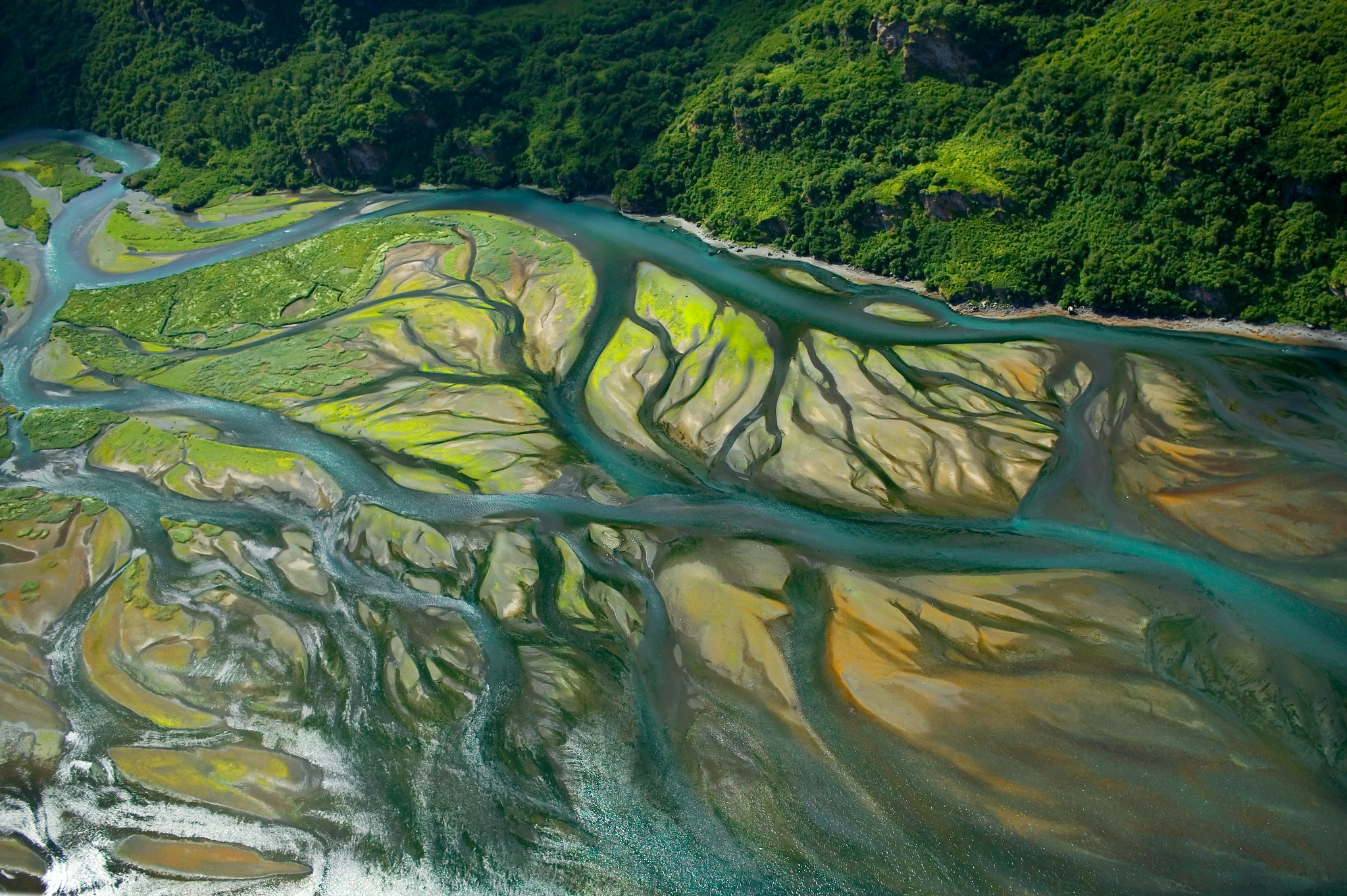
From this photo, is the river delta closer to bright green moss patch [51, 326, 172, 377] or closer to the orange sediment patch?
the orange sediment patch

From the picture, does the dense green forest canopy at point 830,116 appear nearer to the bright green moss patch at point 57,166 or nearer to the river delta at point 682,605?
the river delta at point 682,605

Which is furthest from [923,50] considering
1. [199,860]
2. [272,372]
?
[199,860]

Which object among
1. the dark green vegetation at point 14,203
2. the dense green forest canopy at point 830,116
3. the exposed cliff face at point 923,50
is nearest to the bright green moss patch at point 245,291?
the dense green forest canopy at point 830,116

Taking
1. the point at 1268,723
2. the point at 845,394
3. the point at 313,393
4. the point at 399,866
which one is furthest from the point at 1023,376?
the point at 313,393

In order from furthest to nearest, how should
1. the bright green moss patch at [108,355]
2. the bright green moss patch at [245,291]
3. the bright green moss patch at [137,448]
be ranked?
the bright green moss patch at [245,291]
the bright green moss patch at [108,355]
the bright green moss patch at [137,448]

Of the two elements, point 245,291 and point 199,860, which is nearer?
point 199,860

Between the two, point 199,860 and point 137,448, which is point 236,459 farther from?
point 199,860
